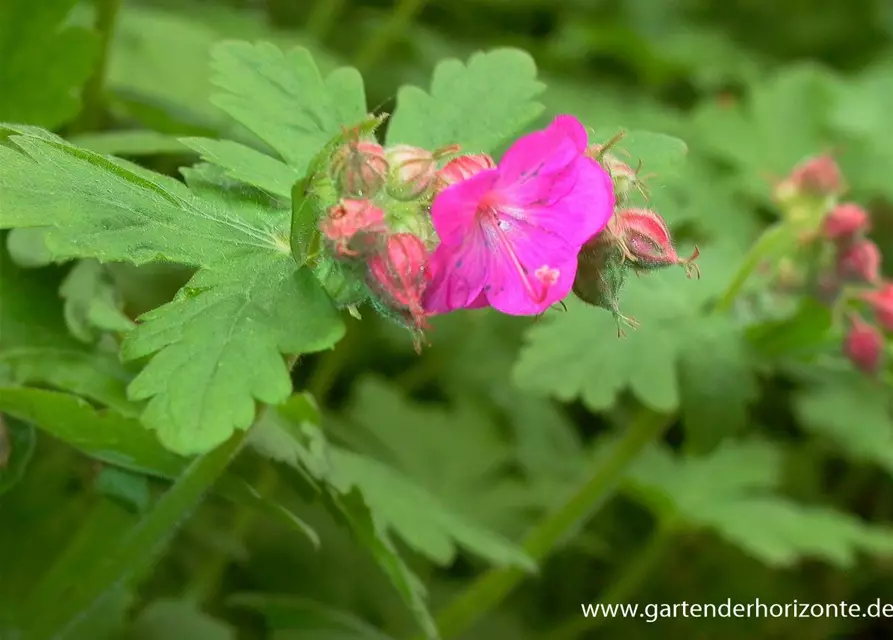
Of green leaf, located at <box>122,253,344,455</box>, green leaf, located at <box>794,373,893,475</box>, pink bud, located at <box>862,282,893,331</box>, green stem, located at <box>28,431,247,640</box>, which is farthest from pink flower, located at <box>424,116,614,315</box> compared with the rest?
green leaf, located at <box>794,373,893,475</box>

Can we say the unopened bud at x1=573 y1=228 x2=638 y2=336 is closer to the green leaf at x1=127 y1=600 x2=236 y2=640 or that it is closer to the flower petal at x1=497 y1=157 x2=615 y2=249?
the flower petal at x1=497 y1=157 x2=615 y2=249

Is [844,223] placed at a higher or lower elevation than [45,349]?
higher

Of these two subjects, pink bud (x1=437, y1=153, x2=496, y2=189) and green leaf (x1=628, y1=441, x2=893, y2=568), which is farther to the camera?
green leaf (x1=628, y1=441, x2=893, y2=568)

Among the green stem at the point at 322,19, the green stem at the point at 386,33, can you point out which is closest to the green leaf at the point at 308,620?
the green stem at the point at 386,33

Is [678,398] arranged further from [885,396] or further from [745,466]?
[885,396]

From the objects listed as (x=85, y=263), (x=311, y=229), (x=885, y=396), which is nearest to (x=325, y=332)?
(x=311, y=229)

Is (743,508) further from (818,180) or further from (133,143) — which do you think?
(133,143)

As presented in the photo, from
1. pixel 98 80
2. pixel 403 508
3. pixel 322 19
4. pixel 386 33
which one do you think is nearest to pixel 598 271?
pixel 403 508
